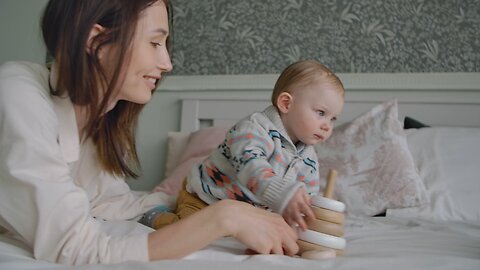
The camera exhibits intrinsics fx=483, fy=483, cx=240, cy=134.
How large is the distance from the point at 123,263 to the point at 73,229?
92 millimetres

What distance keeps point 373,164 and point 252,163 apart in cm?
73

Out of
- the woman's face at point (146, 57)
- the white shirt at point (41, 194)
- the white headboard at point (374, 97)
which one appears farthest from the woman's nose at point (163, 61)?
the white headboard at point (374, 97)

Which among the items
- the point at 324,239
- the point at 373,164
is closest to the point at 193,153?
the point at 373,164

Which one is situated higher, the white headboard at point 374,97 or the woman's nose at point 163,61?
the white headboard at point 374,97

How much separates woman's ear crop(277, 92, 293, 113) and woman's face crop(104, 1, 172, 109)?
383 mm

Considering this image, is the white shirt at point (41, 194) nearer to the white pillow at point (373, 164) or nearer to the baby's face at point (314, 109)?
the baby's face at point (314, 109)

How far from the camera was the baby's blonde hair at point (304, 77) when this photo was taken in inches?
49.4

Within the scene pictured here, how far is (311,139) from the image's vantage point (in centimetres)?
126

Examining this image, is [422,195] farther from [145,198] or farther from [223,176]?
[145,198]

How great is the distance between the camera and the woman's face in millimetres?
923

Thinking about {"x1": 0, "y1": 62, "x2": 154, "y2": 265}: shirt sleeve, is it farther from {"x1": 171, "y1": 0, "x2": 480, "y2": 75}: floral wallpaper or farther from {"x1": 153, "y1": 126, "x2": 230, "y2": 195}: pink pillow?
{"x1": 171, "y1": 0, "x2": 480, "y2": 75}: floral wallpaper

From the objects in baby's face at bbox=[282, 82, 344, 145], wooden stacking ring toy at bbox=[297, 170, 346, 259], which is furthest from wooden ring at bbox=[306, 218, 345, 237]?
baby's face at bbox=[282, 82, 344, 145]

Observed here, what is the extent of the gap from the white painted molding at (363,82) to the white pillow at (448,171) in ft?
0.99

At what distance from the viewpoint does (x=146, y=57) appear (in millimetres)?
937
